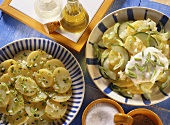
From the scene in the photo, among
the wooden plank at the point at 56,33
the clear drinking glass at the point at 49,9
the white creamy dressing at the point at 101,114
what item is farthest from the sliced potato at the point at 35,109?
the clear drinking glass at the point at 49,9

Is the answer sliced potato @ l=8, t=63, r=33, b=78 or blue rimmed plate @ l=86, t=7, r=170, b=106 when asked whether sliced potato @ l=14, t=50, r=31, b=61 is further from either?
blue rimmed plate @ l=86, t=7, r=170, b=106

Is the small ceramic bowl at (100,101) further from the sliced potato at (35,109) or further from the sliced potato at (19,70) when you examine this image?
the sliced potato at (19,70)

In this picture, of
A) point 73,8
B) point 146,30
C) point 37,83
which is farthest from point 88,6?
point 37,83

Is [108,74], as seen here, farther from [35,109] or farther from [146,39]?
[35,109]

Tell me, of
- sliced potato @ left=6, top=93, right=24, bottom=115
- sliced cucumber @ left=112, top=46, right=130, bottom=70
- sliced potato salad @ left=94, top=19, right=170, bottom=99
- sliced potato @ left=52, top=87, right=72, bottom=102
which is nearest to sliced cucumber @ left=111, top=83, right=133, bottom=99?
sliced potato salad @ left=94, top=19, right=170, bottom=99

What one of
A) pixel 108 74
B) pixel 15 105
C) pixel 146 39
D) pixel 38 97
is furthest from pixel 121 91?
pixel 15 105

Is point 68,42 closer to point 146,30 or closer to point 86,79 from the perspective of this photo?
point 86,79
